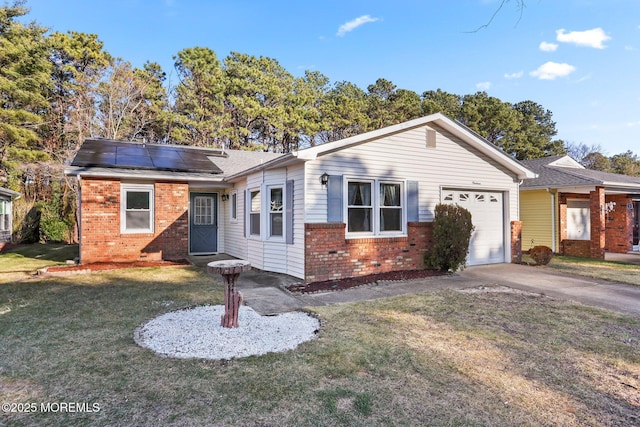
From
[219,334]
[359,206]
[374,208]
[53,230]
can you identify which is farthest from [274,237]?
[53,230]

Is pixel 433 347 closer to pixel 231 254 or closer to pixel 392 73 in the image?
pixel 231 254

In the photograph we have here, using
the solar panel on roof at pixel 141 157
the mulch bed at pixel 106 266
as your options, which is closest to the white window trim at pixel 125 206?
the solar panel on roof at pixel 141 157

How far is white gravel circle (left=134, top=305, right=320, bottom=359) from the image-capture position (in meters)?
4.08

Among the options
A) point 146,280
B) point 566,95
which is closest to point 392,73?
point 566,95

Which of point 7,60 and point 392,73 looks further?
point 392,73

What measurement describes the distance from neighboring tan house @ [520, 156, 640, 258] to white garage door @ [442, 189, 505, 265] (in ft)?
13.3

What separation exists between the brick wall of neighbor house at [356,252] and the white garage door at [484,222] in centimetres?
181

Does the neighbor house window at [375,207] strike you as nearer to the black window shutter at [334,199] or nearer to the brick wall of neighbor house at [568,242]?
the black window shutter at [334,199]

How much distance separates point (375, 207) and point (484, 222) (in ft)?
13.6

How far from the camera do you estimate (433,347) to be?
13.9 feet

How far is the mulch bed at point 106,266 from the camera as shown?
30.2 feet

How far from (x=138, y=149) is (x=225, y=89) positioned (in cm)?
1437

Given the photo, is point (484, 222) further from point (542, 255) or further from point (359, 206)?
point (359, 206)

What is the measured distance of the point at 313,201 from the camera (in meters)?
7.90
